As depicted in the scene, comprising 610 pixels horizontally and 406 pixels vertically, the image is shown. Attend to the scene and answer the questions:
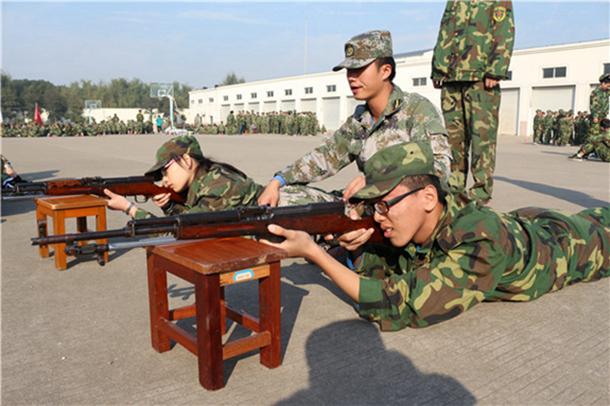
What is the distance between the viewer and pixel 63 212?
12.7ft

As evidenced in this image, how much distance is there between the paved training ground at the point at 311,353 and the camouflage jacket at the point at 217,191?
0.58 metres

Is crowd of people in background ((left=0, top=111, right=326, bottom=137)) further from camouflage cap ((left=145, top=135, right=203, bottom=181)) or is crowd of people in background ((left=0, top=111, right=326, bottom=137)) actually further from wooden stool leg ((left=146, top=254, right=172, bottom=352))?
wooden stool leg ((left=146, top=254, right=172, bottom=352))

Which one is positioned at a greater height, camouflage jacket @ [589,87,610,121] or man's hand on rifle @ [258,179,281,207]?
camouflage jacket @ [589,87,610,121]

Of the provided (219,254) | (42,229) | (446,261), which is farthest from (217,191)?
(42,229)

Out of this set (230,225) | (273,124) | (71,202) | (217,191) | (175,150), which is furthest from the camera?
(273,124)

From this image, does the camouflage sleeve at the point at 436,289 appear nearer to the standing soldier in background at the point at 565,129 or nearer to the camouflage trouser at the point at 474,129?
the camouflage trouser at the point at 474,129

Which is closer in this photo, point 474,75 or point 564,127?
point 474,75

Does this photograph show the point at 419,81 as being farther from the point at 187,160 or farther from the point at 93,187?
the point at 187,160

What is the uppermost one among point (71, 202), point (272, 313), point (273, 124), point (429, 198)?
point (273, 124)

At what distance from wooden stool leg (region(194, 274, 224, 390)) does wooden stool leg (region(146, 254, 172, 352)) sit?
1.34 feet

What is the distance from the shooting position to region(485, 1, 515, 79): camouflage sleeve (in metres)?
5.13

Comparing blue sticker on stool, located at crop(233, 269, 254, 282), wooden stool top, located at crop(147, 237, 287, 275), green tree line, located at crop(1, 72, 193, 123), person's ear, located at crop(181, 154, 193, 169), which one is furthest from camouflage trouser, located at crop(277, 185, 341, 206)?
green tree line, located at crop(1, 72, 193, 123)

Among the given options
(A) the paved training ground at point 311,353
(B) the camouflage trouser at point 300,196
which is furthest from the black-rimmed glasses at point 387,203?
(B) the camouflage trouser at point 300,196

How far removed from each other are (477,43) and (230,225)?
4078 millimetres
